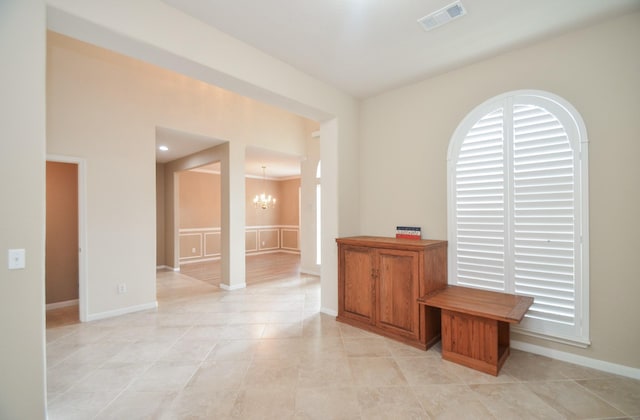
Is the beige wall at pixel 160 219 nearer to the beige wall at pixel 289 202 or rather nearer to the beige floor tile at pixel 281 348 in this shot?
the beige wall at pixel 289 202

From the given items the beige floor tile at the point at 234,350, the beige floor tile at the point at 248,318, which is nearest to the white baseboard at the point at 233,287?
the beige floor tile at the point at 248,318

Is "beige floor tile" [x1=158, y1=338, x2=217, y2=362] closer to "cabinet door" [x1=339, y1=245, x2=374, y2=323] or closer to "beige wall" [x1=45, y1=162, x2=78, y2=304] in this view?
"cabinet door" [x1=339, y1=245, x2=374, y2=323]

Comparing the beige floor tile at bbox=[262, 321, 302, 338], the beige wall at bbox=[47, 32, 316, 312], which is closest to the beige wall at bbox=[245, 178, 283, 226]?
the beige wall at bbox=[47, 32, 316, 312]

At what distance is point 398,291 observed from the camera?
299cm

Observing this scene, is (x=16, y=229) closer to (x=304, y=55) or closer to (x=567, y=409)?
(x=304, y=55)

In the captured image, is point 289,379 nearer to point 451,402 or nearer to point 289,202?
point 451,402

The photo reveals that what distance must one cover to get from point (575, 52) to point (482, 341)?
2.70 m

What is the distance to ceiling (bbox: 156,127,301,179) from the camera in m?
4.90

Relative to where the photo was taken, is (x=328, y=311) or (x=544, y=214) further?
(x=328, y=311)

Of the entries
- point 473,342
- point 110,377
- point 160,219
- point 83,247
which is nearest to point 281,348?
point 110,377

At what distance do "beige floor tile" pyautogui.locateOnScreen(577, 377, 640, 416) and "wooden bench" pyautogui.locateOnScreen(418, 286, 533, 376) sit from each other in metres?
0.60

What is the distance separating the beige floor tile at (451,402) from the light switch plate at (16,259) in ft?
8.78

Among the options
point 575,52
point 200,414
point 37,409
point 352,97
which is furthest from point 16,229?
point 575,52

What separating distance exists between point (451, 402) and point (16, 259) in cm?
291
